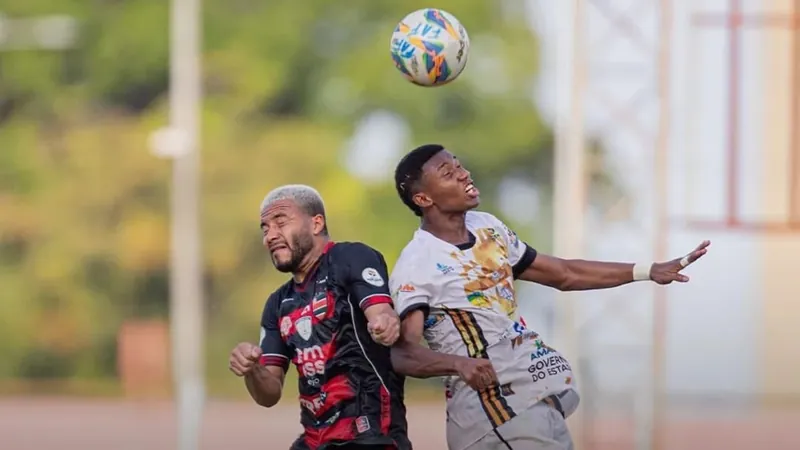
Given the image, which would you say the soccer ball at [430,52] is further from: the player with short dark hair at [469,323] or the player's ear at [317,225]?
the player's ear at [317,225]

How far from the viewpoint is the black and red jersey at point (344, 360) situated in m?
4.94

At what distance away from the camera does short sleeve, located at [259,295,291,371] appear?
16.8 ft

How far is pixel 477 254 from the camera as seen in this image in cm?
511

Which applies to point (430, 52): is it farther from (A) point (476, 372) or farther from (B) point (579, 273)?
(A) point (476, 372)

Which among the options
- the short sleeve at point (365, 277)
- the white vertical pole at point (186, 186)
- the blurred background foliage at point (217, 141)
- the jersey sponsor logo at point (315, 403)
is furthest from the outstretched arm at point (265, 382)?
the blurred background foliage at point (217, 141)

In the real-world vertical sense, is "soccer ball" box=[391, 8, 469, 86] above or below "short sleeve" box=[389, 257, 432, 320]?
above

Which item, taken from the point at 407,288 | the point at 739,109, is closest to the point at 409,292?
the point at 407,288

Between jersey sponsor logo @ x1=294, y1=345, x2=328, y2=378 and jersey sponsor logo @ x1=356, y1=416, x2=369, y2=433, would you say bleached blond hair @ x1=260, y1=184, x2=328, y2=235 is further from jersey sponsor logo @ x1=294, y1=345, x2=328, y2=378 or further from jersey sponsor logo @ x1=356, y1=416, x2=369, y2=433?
jersey sponsor logo @ x1=356, y1=416, x2=369, y2=433

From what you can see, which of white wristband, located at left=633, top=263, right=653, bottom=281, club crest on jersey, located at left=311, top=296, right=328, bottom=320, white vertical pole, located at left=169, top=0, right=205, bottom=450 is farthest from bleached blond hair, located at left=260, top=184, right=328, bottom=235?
white vertical pole, located at left=169, top=0, right=205, bottom=450

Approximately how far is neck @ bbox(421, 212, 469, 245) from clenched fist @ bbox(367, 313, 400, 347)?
1.56ft

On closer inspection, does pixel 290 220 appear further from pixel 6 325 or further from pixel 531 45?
pixel 6 325

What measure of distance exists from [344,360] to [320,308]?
188 mm

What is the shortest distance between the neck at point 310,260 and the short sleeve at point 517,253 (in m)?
0.65

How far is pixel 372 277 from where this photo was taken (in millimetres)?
4930
